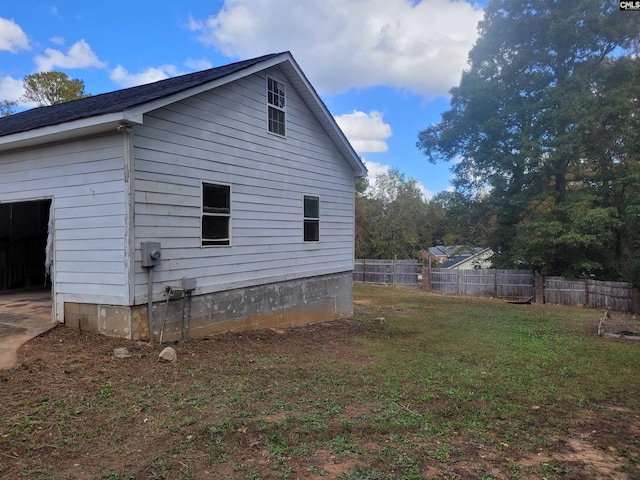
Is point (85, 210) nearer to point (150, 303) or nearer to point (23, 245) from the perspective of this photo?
point (150, 303)

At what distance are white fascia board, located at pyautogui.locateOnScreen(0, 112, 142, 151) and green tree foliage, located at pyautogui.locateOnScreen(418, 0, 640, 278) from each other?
63.0ft

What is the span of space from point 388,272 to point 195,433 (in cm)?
2409

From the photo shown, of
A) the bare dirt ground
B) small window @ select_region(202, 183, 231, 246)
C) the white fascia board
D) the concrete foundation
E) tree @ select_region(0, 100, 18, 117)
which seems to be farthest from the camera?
tree @ select_region(0, 100, 18, 117)

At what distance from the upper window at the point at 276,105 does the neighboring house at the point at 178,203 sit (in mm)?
34

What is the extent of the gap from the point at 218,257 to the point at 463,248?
21.8 metres

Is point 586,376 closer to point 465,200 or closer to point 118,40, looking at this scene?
point 118,40

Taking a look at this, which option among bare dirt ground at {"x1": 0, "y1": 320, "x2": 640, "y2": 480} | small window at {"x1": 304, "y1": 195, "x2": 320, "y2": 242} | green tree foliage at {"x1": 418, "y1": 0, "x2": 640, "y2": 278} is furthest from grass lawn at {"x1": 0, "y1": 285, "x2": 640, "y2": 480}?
green tree foliage at {"x1": 418, "y1": 0, "x2": 640, "y2": 278}

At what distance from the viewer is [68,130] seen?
6500mm

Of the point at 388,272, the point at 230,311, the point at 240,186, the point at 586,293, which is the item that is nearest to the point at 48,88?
the point at 388,272

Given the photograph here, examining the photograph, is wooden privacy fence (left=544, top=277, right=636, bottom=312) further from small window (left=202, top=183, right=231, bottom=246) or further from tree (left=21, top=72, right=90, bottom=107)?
tree (left=21, top=72, right=90, bottom=107)

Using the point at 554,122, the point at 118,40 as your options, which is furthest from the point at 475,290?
the point at 118,40

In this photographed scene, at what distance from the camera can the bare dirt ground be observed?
11.1 feet

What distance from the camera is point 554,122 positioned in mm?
20625

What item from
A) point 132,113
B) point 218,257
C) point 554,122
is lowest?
point 218,257
